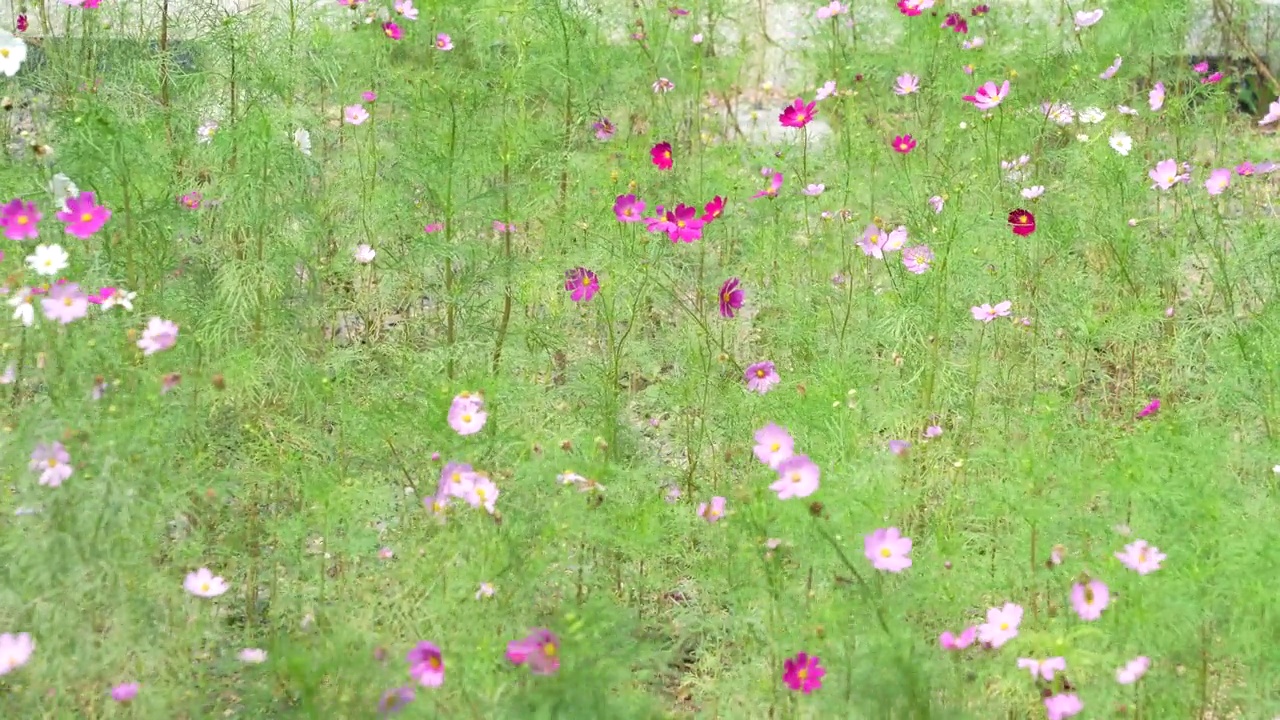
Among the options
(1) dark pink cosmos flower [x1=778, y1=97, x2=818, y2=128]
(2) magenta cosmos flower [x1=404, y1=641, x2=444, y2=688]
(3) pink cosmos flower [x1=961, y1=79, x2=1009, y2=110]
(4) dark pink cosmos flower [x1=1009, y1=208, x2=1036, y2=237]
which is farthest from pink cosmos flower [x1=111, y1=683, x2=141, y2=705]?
(3) pink cosmos flower [x1=961, y1=79, x2=1009, y2=110]

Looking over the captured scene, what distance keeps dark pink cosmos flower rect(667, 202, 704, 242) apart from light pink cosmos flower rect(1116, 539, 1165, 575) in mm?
1232

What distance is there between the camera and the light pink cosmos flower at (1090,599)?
1.92 m

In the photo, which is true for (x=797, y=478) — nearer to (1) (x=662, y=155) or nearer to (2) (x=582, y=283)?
(2) (x=582, y=283)

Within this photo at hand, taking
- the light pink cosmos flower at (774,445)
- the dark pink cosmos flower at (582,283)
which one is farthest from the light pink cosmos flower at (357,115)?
the light pink cosmos flower at (774,445)

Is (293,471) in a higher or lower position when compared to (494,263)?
lower

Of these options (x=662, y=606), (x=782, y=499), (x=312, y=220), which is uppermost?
(x=312, y=220)

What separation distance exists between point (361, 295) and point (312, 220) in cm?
56

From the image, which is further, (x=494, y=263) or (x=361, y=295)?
(x=361, y=295)

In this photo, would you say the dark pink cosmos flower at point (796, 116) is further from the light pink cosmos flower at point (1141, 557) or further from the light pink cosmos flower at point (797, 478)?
the light pink cosmos flower at point (1141, 557)

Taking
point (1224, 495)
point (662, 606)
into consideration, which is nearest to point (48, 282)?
point (662, 606)

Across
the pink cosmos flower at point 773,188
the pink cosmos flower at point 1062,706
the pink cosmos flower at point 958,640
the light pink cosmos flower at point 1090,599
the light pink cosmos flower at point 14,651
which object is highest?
the pink cosmos flower at point 773,188

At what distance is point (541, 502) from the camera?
2326mm

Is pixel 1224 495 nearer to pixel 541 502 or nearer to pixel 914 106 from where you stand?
pixel 541 502

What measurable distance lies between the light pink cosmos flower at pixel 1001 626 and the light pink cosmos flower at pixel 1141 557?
0.18 metres
